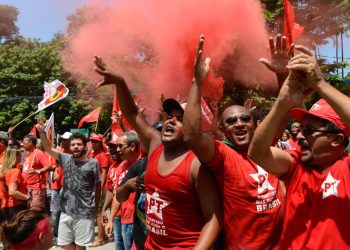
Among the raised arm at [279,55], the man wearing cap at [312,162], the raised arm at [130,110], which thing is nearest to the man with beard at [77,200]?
the raised arm at [130,110]

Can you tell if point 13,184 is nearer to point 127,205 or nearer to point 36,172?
point 36,172

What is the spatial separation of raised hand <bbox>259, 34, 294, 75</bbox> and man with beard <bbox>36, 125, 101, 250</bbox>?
11.4 feet

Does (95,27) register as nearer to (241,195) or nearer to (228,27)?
(228,27)

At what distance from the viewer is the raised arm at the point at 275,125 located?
2172mm

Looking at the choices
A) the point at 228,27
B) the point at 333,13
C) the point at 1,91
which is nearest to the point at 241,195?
the point at 228,27

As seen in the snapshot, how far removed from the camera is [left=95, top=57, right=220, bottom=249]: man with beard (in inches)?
101

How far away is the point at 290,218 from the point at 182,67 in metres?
6.46

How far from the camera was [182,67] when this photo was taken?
845 cm

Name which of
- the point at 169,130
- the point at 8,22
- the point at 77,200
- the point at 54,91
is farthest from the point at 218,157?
the point at 8,22

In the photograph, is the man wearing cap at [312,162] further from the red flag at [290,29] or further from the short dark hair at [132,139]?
the short dark hair at [132,139]

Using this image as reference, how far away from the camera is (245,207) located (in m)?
2.54

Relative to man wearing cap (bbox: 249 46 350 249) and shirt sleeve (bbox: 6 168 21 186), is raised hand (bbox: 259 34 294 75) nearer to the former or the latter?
man wearing cap (bbox: 249 46 350 249)

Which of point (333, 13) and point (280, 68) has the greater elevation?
point (333, 13)

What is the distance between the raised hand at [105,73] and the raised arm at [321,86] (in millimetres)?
1590
